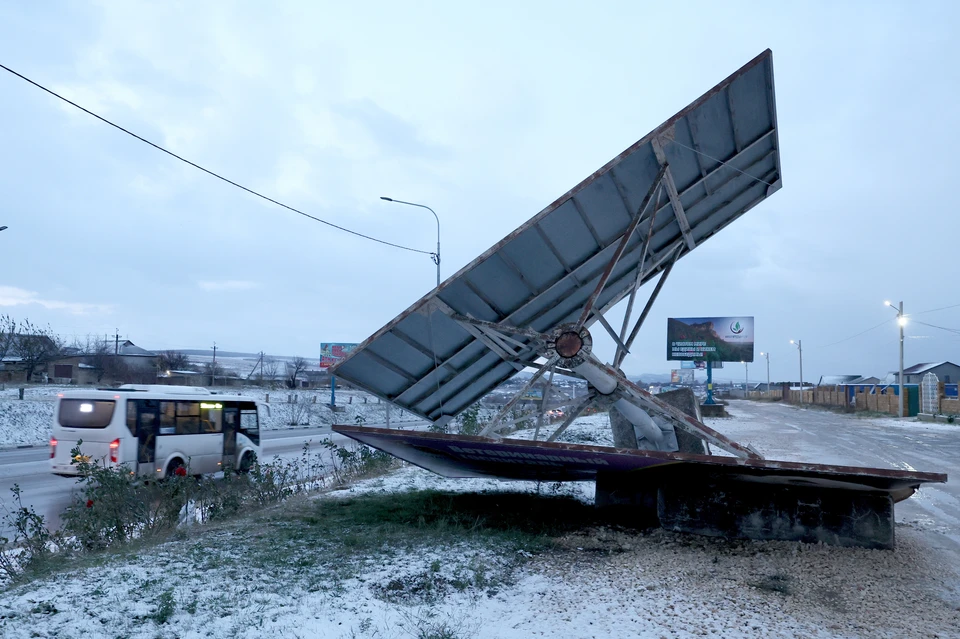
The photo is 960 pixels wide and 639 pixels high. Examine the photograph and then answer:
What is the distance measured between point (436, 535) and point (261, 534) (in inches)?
85.8

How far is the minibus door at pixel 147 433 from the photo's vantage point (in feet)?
46.1

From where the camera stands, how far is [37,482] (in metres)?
15.2

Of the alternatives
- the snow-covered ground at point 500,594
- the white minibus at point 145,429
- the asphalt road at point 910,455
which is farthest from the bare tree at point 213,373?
the snow-covered ground at point 500,594

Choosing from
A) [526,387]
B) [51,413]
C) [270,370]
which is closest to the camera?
[526,387]

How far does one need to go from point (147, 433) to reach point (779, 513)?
13.2 metres

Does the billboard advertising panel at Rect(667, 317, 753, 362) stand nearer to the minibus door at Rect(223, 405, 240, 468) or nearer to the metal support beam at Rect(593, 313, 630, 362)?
the minibus door at Rect(223, 405, 240, 468)

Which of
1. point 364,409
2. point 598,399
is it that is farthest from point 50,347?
point 598,399

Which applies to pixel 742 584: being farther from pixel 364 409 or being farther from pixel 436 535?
pixel 364 409

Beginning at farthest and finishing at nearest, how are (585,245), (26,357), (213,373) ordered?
(213,373)
(26,357)
(585,245)

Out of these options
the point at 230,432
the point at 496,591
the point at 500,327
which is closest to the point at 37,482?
the point at 230,432

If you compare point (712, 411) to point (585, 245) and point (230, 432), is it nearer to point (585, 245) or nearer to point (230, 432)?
point (230, 432)

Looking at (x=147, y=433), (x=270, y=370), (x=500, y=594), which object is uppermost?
(x=270, y=370)

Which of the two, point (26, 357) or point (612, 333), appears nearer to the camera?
point (612, 333)

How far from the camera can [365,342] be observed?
8727mm
